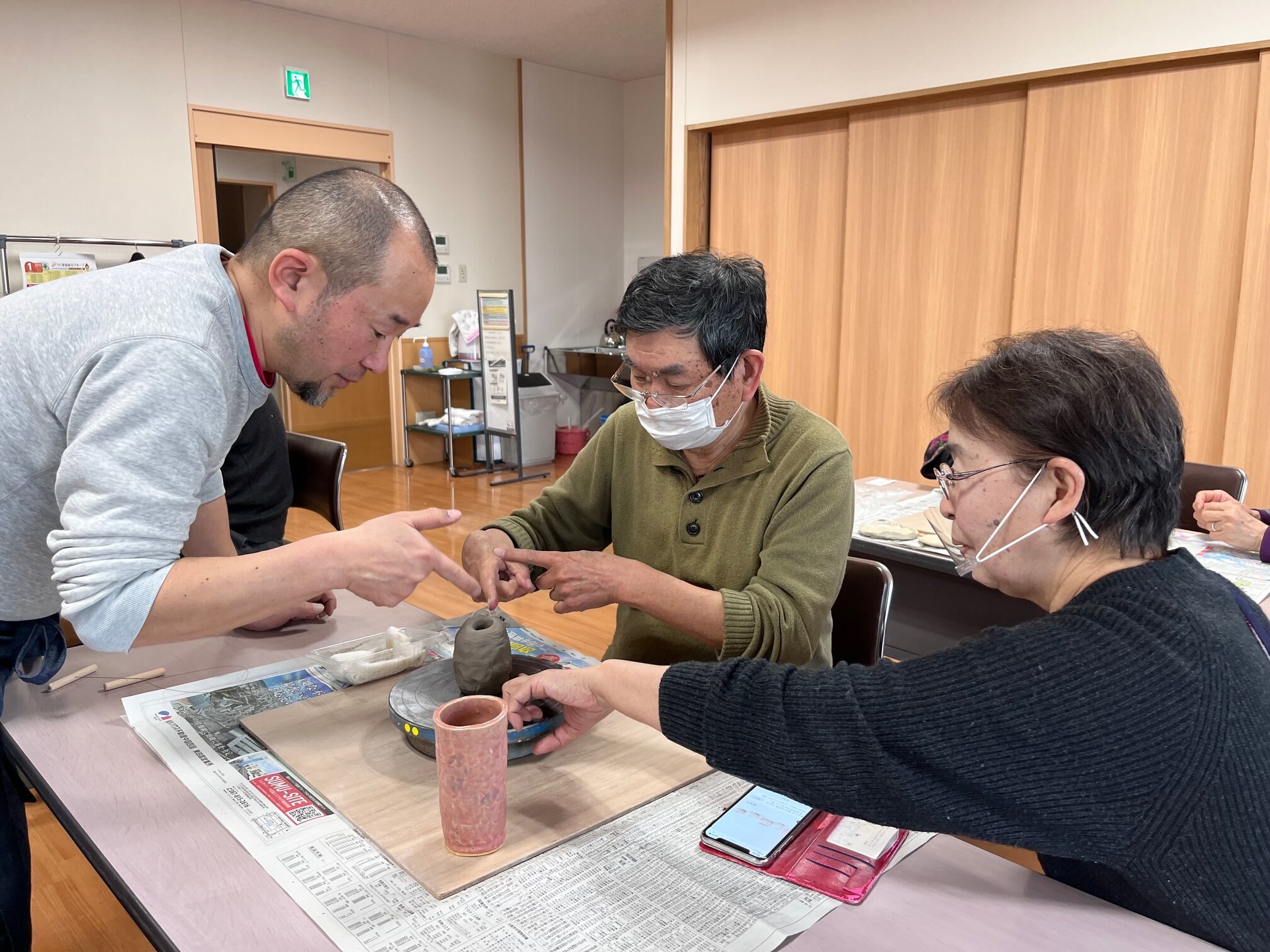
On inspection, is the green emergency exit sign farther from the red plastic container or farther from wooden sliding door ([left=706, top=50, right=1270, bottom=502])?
the red plastic container

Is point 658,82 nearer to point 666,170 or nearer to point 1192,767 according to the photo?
point 666,170

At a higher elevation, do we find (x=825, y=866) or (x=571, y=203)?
(x=571, y=203)

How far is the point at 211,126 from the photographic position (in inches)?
220

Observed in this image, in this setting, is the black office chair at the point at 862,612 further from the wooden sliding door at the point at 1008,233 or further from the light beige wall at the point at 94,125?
the light beige wall at the point at 94,125

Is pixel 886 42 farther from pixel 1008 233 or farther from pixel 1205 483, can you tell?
pixel 1205 483

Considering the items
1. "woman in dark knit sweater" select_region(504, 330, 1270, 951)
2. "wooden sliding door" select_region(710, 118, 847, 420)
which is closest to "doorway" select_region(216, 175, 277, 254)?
"wooden sliding door" select_region(710, 118, 847, 420)

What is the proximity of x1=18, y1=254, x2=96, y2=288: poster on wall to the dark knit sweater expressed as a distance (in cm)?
530

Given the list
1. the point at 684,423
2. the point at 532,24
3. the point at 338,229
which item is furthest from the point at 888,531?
the point at 532,24

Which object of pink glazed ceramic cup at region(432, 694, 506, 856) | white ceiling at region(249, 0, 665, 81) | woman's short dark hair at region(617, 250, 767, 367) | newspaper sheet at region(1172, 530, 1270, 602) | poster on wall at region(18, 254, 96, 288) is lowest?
newspaper sheet at region(1172, 530, 1270, 602)

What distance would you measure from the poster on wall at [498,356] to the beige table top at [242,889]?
5.20 meters

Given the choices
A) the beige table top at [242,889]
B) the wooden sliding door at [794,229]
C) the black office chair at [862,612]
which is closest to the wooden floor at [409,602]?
the black office chair at [862,612]

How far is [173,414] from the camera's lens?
1059 millimetres

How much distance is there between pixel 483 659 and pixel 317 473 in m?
1.97

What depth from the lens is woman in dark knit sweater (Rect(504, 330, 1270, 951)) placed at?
2.55 ft
